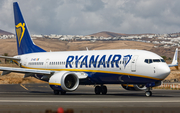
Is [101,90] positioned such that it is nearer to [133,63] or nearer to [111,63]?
[111,63]

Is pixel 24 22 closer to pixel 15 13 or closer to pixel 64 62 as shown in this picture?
pixel 15 13

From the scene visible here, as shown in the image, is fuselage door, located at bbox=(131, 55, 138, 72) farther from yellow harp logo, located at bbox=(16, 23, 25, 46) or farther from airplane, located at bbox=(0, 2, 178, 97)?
yellow harp logo, located at bbox=(16, 23, 25, 46)

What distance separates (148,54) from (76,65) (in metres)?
8.92

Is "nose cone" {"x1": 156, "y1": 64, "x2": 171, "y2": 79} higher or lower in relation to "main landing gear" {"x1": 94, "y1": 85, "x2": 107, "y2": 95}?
higher

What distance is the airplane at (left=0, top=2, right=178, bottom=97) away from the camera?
31.9 m

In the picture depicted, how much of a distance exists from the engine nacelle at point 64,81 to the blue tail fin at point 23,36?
1101 centimetres

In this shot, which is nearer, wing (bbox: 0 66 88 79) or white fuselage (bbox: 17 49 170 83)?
white fuselage (bbox: 17 49 170 83)

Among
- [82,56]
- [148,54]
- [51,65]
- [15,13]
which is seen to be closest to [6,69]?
[51,65]

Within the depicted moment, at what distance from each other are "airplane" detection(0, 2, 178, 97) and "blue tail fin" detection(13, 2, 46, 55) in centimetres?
180

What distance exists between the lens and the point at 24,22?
4653 cm

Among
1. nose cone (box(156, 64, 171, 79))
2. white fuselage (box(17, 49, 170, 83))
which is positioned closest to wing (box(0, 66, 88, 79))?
white fuselage (box(17, 49, 170, 83))

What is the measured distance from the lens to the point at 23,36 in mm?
46625

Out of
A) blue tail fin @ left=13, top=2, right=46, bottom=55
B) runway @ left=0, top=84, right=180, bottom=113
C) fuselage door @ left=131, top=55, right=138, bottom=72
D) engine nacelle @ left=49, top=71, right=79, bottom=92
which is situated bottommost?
runway @ left=0, top=84, right=180, bottom=113

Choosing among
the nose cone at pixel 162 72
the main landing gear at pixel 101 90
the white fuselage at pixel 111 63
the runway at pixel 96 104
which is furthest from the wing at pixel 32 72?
the nose cone at pixel 162 72
